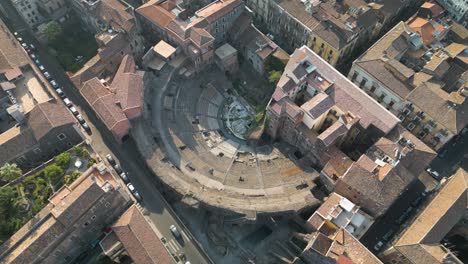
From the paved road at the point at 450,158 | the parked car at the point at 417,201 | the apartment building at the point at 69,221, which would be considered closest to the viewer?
the apartment building at the point at 69,221

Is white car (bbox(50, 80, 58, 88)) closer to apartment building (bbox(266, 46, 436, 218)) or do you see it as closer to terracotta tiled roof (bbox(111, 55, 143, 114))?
terracotta tiled roof (bbox(111, 55, 143, 114))

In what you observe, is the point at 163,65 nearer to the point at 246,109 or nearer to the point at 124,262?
the point at 246,109

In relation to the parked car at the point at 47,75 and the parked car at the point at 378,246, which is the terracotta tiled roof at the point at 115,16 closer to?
the parked car at the point at 47,75

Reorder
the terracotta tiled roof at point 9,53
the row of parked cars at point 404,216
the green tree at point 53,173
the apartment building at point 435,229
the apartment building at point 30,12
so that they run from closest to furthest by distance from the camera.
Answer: the apartment building at point 435,229 → the green tree at point 53,173 → the row of parked cars at point 404,216 → the terracotta tiled roof at point 9,53 → the apartment building at point 30,12

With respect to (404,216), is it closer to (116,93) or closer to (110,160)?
(110,160)

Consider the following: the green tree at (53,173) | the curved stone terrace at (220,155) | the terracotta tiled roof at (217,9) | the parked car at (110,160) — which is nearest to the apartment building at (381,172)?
the curved stone terrace at (220,155)

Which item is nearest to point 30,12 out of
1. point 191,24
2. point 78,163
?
point 191,24

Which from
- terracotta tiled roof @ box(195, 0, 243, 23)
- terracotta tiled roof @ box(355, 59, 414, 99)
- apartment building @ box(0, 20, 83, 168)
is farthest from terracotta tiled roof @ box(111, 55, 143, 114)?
terracotta tiled roof @ box(355, 59, 414, 99)
